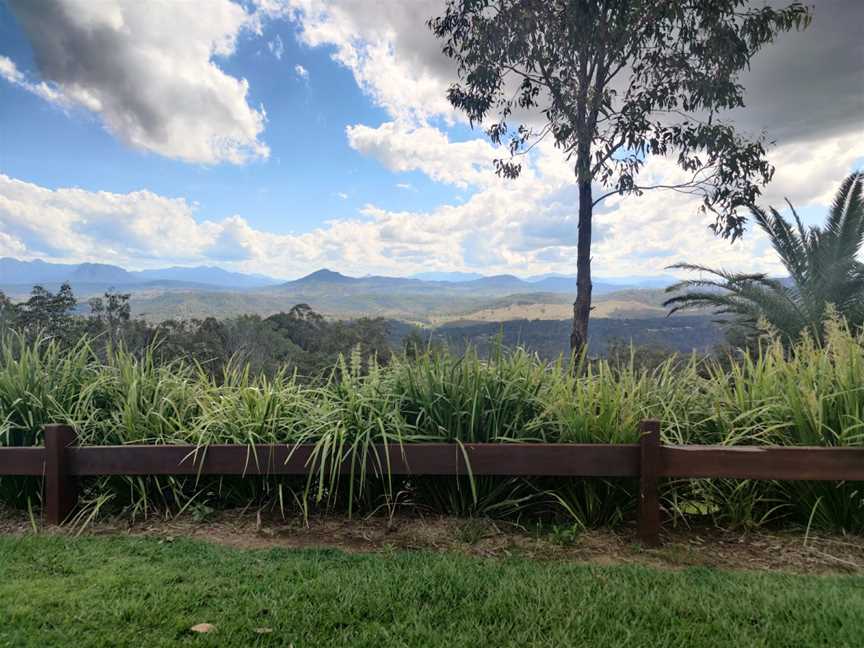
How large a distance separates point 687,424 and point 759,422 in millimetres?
483

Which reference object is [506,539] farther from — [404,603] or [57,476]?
[57,476]

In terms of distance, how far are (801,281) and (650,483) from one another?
9590 millimetres

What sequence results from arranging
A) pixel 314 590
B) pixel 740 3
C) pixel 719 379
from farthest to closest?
pixel 740 3 < pixel 719 379 < pixel 314 590

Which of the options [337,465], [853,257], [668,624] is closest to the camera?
[668,624]

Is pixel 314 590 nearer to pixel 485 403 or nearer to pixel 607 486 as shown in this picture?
pixel 485 403

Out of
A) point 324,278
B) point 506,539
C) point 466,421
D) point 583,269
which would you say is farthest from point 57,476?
point 324,278

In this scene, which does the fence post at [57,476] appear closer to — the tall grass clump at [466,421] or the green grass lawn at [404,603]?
the tall grass clump at [466,421]

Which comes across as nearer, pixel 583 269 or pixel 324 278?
pixel 583 269

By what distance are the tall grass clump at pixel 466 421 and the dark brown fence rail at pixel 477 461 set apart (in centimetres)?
10

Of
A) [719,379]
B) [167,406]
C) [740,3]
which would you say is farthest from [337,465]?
[740,3]

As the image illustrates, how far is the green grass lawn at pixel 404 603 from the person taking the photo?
198cm

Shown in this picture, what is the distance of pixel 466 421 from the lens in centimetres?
340

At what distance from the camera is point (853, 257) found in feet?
31.6

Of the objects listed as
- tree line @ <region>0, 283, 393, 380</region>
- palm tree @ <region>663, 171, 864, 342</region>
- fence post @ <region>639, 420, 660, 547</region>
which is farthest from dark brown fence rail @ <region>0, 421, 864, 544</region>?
palm tree @ <region>663, 171, 864, 342</region>
